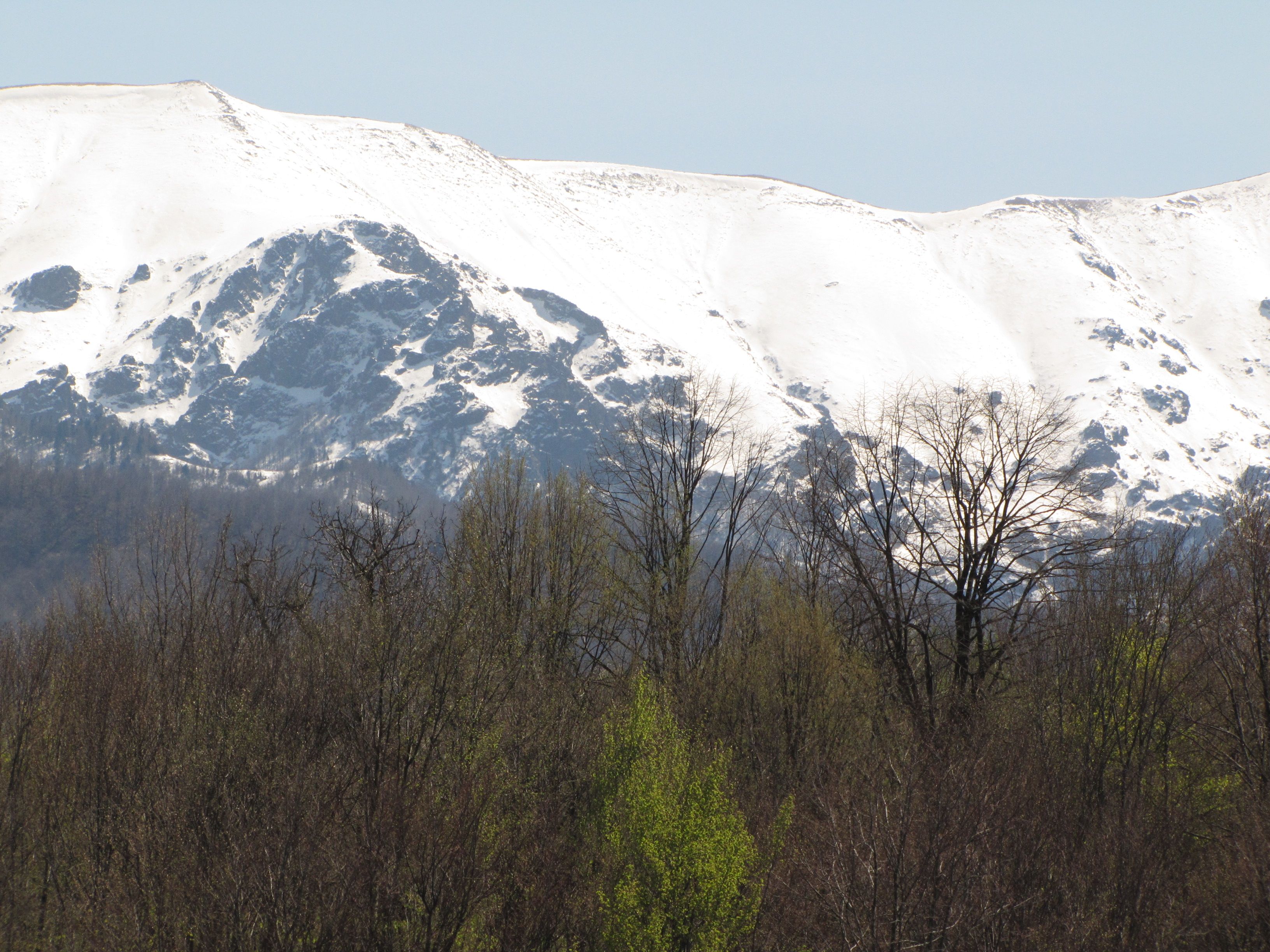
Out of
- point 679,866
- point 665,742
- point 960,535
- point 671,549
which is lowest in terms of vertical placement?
point 679,866

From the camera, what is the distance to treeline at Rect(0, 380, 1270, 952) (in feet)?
64.7

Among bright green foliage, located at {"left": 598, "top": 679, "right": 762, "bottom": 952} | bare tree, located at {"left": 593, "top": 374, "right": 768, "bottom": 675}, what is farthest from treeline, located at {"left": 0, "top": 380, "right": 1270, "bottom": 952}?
bare tree, located at {"left": 593, "top": 374, "right": 768, "bottom": 675}

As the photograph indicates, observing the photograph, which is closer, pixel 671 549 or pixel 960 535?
pixel 960 535

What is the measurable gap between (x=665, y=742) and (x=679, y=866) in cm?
347

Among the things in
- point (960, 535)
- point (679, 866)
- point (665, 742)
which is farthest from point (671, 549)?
point (679, 866)

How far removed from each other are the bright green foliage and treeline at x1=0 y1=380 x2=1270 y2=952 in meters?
0.08

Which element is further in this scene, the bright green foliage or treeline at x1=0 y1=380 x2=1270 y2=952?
the bright green foliage

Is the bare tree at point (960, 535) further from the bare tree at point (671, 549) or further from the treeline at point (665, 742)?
the bare tree at point (671, 549)

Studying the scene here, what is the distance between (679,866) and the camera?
21297 mm

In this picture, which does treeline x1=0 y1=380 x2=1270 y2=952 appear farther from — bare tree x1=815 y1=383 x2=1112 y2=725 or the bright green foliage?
bare tree x1=815 y1=383 x2=1112 y2=725

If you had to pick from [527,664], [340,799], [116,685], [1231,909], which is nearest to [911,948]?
[1231,909]

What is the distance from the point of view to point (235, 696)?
26.7 meters

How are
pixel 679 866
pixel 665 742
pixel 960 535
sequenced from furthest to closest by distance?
pixel 960 535 → pixel 665 742 → pixel 679 866

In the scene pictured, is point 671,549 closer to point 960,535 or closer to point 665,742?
point 960,535
